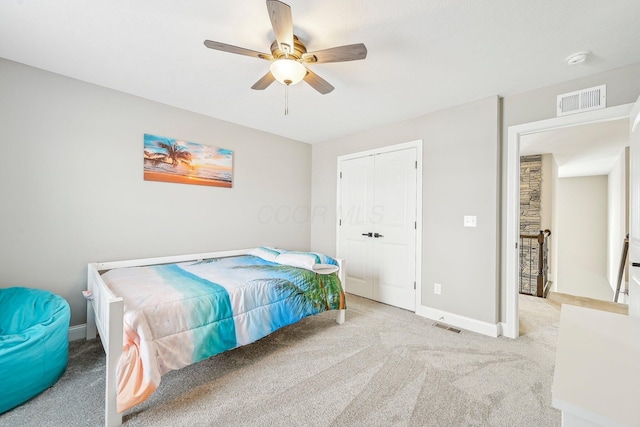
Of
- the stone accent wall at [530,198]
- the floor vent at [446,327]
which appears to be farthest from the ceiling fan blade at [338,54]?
the stone accent wall at [530,198]

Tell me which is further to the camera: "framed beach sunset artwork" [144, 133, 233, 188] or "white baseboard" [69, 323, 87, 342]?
"framed beach sunset artwork" [144, 133, 233, 188]

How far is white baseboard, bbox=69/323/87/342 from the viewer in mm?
2410

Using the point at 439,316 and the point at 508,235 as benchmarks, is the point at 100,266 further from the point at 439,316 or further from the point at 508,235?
the point at 508,235

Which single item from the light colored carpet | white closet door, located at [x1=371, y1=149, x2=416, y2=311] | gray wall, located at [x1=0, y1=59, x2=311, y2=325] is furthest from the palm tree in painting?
white closet door, located at [x1=371, y1=149, x2=416, y2=311]

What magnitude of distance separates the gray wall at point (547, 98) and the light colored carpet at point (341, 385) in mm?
813

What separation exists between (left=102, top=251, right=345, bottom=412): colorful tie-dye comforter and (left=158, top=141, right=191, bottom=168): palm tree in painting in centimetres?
116

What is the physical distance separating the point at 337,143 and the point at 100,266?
3.20 m

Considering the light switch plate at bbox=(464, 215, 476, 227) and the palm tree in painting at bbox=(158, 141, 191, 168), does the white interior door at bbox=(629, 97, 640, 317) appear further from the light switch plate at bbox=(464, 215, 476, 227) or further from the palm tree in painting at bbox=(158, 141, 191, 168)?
the palm tree in painting at bbox=(158, 141, 191, 168)

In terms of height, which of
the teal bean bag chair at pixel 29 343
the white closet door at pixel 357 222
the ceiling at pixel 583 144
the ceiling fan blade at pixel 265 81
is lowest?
the teal bean bag chair at pixel 29 343

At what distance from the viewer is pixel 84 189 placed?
2.49 metres

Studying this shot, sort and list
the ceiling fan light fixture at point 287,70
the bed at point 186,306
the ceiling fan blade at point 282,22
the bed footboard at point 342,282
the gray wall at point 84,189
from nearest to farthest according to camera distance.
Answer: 1. the ceiling fan blade at point 282,22
2. the bed at point 186,306
3. the ceiling fan light fixture at point 287,70
4. the gray wall at point 84,189
5. the bed footboard at point 342,282

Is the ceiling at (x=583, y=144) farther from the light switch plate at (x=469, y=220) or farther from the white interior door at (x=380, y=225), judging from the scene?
the white interior door at (x=380, y=225)

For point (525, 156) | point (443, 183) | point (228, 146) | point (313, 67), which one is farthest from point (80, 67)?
point (525, 156)

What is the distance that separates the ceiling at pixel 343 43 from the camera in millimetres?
1589
